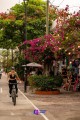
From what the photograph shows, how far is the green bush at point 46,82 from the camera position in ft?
91.0

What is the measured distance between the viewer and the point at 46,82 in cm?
2772

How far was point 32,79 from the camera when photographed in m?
28.3

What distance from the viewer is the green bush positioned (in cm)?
2773

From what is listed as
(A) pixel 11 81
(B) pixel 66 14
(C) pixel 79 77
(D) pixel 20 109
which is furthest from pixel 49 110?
(C) pixel 79 77

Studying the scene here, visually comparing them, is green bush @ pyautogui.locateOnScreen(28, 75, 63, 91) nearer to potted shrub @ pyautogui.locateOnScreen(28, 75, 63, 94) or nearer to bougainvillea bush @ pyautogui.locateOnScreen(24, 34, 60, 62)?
potted shrub @ pyautogui.locateOnScreen(28, 75, 63, 94)

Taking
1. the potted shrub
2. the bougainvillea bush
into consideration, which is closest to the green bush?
the potted shrub

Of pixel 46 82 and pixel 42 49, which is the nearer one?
pixel 46 82

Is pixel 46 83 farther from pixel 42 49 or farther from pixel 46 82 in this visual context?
pixel 42 49

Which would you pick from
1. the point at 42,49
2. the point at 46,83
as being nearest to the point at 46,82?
the point at 46,83

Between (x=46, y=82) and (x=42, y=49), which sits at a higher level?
(x=42, y=49)

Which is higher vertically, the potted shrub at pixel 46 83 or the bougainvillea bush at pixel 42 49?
the bougainvillea bush at pixel 42 49

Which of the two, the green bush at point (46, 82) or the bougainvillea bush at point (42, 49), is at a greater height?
the bougainvillea bush at point (42, 49)

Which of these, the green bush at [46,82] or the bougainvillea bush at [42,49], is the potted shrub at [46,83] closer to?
the green bush at [46,82]

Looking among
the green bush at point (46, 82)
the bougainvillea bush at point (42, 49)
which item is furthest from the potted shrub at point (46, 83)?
the bougainvillea bush at point (42, 49)
